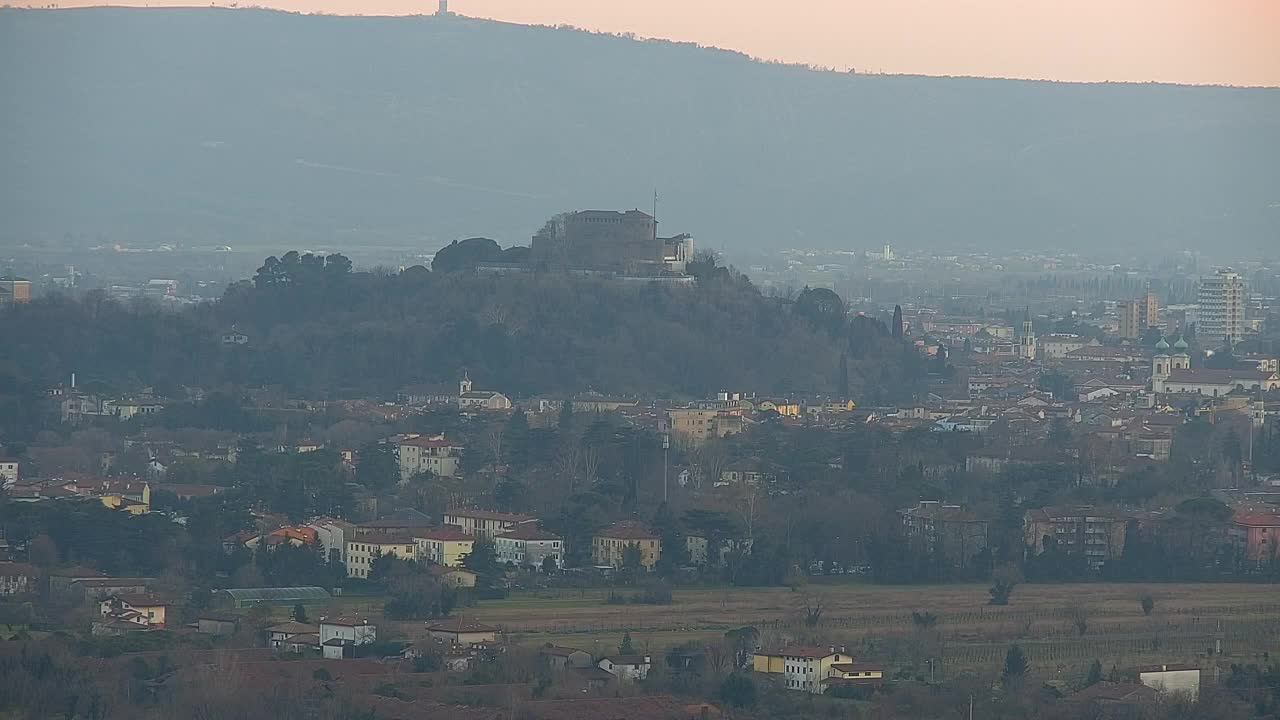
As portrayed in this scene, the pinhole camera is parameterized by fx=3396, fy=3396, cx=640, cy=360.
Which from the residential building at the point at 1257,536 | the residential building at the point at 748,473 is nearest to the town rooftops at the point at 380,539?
the residential building at the point at 748,473

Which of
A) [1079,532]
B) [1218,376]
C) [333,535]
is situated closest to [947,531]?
[1079,532]

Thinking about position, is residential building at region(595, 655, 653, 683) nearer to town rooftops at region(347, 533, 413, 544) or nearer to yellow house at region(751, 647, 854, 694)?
yellow house at region(751, 647, 854, 694)

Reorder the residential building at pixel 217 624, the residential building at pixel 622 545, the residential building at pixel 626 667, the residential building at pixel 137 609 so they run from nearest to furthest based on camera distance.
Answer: the residential building at pixel 626 667, the residential building at pixel 217 624, the residential building at pixel 137 609, the residential building at pixel 622 545

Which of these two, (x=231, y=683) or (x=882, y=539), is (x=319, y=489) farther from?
(x=231, y=683)

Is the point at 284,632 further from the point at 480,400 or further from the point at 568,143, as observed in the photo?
the point at 568,143

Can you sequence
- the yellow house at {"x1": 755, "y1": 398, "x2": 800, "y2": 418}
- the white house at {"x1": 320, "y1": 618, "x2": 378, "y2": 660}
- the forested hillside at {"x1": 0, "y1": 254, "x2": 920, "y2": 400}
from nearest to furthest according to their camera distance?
1. the white house at {"x1": 320, "y1": 618, "x2": 378, "y2": 660}
2. the yellow house at {"x1": 755, "y1": 398, "x2": 800, "y2": 418}
3. the forested hillside at {"x1": 0, "y1": 254, "x2": 920, "y2": 400}

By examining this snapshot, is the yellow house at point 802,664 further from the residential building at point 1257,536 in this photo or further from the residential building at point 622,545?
the residential building at point 1257,536

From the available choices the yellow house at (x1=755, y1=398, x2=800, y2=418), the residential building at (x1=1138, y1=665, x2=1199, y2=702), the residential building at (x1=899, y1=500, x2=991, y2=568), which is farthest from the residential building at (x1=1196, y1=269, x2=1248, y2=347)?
the residential building at (x1=1138, y1=665, x2=1199, y2=702)
